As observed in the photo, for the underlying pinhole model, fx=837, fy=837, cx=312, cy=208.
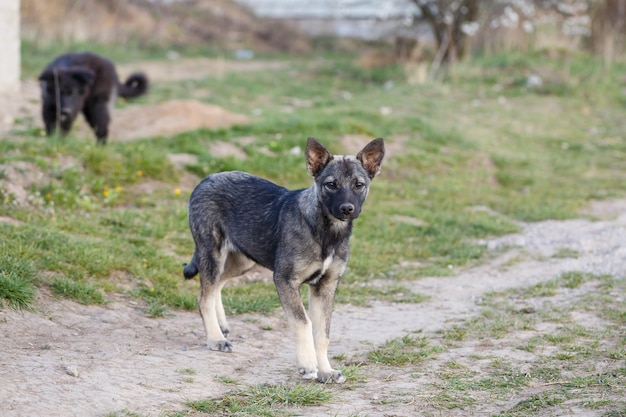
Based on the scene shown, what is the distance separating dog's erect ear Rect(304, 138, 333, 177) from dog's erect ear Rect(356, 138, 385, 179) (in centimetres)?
22

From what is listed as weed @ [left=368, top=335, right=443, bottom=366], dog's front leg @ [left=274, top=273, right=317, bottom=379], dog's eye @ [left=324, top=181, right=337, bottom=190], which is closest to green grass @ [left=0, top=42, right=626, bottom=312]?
weed @ [left=368, top=335, right=443, bottom=366]

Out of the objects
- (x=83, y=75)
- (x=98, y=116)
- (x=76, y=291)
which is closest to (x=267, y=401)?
(x=76, y=291)

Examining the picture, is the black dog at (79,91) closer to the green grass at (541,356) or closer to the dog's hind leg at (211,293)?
the dog's hind leg at (211,293)

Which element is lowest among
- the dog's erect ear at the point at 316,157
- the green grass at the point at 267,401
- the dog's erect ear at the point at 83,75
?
the green grass at the point at 267,401

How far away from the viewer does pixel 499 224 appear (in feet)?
32.2

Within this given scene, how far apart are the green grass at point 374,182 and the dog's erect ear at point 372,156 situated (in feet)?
6.17

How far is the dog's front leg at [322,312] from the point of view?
531cm

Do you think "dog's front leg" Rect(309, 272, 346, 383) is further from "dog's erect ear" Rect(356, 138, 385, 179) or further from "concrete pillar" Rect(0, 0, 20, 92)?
"concrete pillar" Rect(0, 0, 20, 92)

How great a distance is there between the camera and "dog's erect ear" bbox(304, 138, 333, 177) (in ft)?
17.7

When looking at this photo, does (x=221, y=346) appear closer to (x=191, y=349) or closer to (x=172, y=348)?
(x=191, y=349)

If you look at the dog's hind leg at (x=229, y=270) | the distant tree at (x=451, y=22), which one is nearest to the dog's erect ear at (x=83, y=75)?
the dog's hind leg at (x=229, y=270)

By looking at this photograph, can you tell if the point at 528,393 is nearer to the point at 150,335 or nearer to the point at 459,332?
the point at 459,332

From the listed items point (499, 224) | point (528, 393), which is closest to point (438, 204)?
point (499, 224)

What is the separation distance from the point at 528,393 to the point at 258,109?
1034 centimetres
